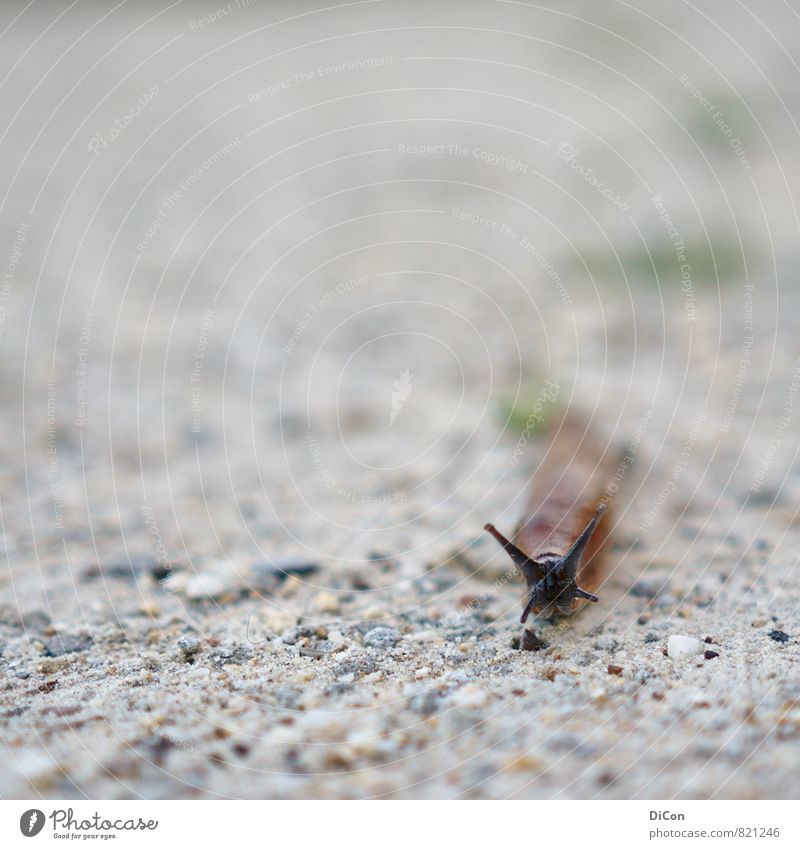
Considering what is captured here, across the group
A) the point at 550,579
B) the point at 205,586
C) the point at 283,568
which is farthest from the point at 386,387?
the point at 550,579

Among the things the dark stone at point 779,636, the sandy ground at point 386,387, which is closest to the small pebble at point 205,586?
the sandy ground at point 386,387

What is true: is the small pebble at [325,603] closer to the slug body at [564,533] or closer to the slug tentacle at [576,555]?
the slug body at [564,533]

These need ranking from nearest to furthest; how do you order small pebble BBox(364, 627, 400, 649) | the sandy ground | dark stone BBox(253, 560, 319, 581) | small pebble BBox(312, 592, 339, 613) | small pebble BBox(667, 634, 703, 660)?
the sandy ground
small pebble BBox(667, 634, 703, 660)
small pebble BBox(364, 627, 400, 649)
small pebble BBox(312, 592, 339, 613)
dark stone BBox(253, 560, 319, 581)

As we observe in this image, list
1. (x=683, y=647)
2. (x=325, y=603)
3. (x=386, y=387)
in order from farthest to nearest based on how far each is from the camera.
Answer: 1. (x=386, y=387)
2. (x=325, y=603)
3. (x=683, y=647)

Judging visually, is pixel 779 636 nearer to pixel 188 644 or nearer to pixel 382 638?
pixel 382 638

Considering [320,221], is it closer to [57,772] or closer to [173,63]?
[173,63]

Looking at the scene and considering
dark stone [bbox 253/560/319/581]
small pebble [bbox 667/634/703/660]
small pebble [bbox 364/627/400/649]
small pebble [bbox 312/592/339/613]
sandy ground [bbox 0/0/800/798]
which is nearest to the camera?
sandy ground [bbox 0/0/800/798]

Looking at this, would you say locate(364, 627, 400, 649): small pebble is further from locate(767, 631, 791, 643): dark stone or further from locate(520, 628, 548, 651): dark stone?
locate(767, 631, 791, 643): dark stone

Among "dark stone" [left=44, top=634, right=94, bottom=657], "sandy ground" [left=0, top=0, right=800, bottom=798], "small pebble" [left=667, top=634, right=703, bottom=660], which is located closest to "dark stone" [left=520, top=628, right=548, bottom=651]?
"sandy ground" [left=0, top=0, right=800, bottom=798]
